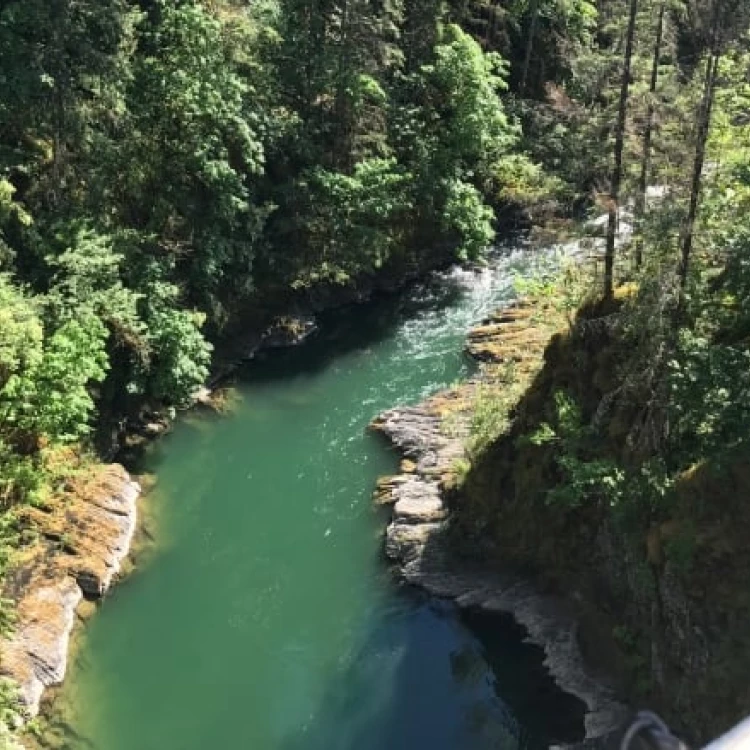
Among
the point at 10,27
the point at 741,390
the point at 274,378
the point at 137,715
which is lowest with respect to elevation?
the point at 137,715

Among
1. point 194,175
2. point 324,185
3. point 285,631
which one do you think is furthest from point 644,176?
point 324,185

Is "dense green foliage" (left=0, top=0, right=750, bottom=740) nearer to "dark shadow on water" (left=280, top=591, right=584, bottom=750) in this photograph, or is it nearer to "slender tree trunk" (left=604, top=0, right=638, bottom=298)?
"slender tree trunk" (left=604, top=0, right=638, bottom=298)

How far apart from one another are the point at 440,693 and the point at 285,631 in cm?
393

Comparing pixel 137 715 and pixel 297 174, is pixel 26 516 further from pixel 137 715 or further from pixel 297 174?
pixel 297 174

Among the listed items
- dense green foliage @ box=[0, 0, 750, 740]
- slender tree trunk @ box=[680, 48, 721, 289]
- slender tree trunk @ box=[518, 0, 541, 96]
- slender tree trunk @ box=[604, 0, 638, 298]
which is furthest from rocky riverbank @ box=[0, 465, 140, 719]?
slender tree trunk @ box=[518, 0, 541, 96]

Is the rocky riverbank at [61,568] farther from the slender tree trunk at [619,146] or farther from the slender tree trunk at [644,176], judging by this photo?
the slender tree trunk at [644,176]

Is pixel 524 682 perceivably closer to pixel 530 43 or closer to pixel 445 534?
pixel 445 534

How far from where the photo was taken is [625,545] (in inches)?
706

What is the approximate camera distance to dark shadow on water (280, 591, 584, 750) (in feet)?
58.7

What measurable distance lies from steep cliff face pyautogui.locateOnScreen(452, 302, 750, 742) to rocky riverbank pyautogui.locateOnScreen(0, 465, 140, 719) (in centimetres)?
852

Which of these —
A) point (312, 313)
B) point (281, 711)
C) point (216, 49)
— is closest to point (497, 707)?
point (281, 711)

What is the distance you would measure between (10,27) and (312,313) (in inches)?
570

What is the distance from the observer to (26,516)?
69.4 ft

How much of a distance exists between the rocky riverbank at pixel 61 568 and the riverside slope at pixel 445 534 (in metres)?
6.93
